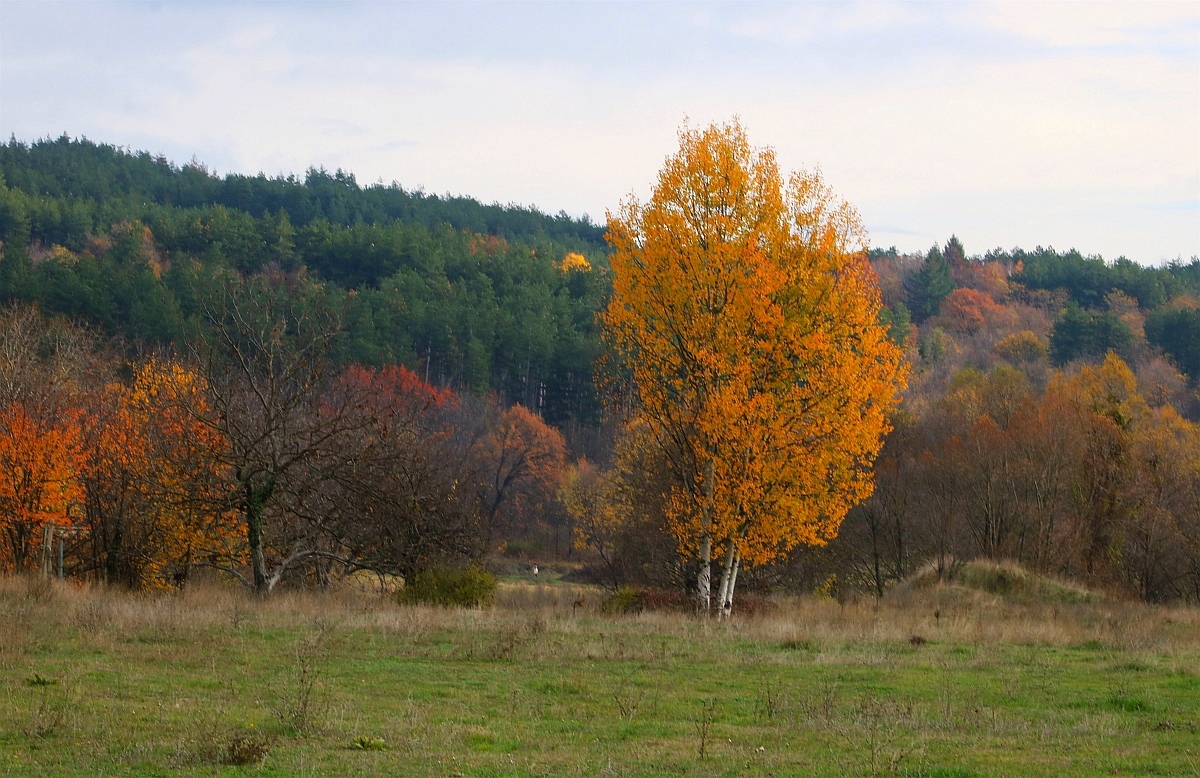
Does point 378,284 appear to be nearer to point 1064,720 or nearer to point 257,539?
point 257,539

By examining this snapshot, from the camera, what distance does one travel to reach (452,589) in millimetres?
23516

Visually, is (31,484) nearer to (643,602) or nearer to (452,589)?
(452,589)

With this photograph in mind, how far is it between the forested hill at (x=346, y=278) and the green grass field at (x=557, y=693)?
191ft

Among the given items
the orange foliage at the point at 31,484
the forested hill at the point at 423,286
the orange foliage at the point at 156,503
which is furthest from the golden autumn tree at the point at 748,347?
the forested hill at the point at 423,286

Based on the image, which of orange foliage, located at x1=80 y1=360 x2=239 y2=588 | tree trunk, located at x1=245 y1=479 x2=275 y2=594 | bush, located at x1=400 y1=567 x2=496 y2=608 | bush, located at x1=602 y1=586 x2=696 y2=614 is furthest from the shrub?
orange foliage, located at x1=80 y1=360 x2=239 y2=588

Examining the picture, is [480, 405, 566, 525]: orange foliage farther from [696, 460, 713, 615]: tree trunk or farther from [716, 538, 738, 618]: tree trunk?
[696, 460, 713, 615]: tree trunk

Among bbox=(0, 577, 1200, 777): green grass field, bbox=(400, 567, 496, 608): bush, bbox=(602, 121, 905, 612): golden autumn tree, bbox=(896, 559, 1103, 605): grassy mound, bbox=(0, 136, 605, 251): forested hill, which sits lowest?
bbox=(896, 559, 1103, 605): grassy mound

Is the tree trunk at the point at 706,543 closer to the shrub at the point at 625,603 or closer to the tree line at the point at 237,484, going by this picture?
the shrub at the point at 625,603

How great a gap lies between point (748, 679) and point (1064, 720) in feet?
13.2

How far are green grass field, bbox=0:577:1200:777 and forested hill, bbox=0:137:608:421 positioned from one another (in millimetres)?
58121

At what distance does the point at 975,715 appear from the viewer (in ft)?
38.6

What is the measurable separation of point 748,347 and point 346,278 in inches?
3449

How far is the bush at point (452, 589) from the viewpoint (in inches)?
918

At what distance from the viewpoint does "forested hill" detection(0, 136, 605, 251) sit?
135000 millimetres
